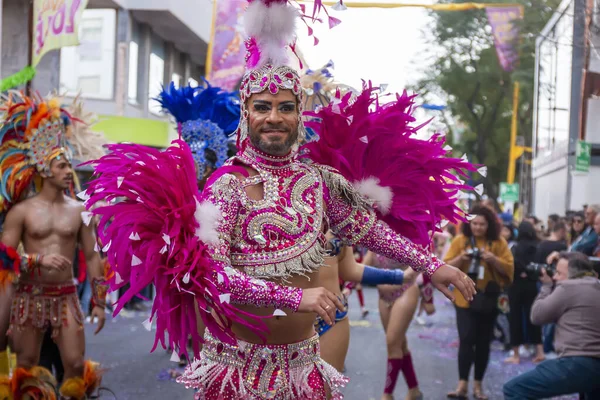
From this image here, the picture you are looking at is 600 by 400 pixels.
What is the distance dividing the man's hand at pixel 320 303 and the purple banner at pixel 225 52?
1140 cm

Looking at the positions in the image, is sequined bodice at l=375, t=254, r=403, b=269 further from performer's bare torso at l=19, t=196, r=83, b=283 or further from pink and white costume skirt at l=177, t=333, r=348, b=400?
pink and white costume skirt at l=177, t=333, r=348, b=400

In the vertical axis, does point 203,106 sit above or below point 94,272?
above

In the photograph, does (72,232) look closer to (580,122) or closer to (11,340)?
(11,340)

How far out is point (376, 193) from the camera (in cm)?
397

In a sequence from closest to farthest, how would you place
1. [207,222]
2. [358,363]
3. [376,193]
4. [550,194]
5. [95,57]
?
[207,222]
[376,193]
[358,363]
[95,57]
[550,194]

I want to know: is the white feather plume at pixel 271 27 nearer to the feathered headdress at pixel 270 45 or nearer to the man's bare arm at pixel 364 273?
the feathered headdress at pixel 270 45

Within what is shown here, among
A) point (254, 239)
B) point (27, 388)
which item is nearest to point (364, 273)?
point (254, 239)

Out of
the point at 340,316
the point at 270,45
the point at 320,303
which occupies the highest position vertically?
the point at 270,45

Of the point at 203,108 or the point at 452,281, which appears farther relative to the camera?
the point at 203,108

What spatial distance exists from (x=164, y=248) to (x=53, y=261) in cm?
323

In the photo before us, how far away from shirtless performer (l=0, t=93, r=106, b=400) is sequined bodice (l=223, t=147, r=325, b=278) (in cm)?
280

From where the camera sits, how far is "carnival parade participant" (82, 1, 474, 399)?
310cm

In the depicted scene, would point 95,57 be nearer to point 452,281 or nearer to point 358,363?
point 358,363

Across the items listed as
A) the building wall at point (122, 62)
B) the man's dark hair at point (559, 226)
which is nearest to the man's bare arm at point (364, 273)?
the man's dark hair at point (559, 226)
